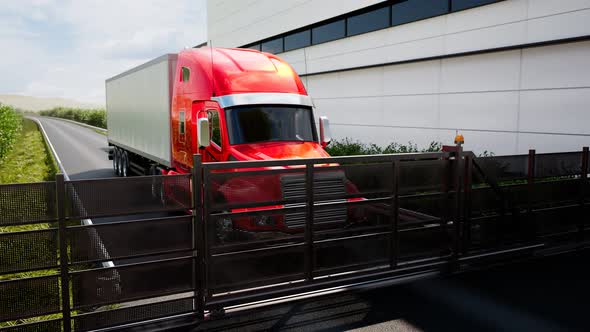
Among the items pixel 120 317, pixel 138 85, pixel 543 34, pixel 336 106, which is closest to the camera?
pixel 120 317

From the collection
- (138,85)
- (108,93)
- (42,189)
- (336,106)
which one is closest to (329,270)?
(42,189)

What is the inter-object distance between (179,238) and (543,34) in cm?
1280

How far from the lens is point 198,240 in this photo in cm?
571

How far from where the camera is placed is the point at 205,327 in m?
5.76

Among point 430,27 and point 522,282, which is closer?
point 522,282

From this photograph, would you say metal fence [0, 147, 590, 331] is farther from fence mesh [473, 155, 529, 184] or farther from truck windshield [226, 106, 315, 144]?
truck windshield [226, 106, 315, 144]

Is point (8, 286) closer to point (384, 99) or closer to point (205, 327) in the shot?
point (205, 327)

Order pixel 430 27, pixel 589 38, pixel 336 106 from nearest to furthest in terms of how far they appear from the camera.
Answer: pixel 589 38 < pixel 430 27 < pixel 336 106

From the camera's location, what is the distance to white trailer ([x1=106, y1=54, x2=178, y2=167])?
12.2 meters

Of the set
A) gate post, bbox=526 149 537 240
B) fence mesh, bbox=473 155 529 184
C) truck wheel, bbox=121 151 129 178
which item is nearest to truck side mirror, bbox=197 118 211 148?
fence mesh, bbox=473 155 529 184

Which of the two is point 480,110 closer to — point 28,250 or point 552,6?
point 552,6

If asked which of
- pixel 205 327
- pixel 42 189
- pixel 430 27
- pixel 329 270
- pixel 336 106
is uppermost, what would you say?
pixel 430 27

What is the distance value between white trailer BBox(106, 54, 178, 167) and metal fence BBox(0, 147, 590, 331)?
20.3 ft

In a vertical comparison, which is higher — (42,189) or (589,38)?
(589,38)
